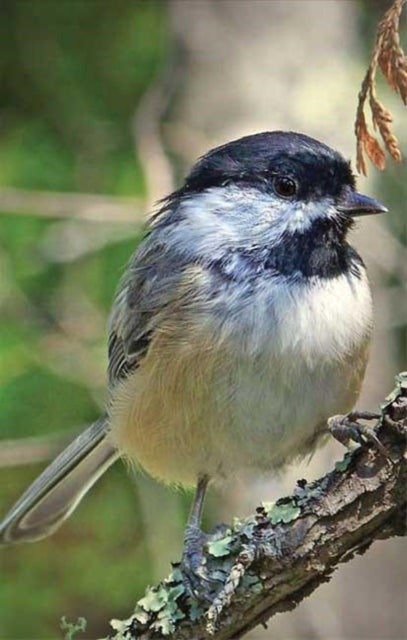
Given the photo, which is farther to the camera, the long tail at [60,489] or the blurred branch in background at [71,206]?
the blurred branch in background at [71,206]

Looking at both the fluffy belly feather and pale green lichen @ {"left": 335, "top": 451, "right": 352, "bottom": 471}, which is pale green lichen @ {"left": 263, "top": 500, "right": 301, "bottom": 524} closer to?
pale green lichen @ {"left": 335, "top": 451, "right": 352, "bottom": 471}

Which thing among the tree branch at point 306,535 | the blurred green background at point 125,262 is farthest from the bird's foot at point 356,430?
the blurred green background at point 125,262

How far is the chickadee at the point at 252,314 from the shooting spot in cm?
219

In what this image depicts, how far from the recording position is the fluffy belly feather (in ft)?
7.16

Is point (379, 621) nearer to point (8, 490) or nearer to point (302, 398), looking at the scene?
point (8, 490)

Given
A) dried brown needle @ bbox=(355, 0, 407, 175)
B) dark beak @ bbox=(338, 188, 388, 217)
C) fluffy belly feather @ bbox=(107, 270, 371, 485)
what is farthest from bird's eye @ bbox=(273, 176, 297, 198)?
dried brown needle @ bbox=(355, 0, 407, 175)

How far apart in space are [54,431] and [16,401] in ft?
0.60

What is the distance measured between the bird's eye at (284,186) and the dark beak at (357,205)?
4.0 inches

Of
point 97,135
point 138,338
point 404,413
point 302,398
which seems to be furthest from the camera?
point 97,135

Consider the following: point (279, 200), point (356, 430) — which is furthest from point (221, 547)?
point (279, 200)

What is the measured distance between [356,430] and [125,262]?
6.07 ft

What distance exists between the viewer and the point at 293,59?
3.69 m

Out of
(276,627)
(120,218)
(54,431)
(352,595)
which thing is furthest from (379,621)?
(120,218)

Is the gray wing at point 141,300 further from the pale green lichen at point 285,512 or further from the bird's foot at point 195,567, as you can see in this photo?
the pale green lichen at point 285,512
